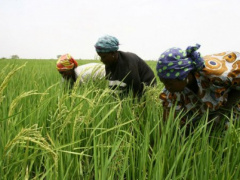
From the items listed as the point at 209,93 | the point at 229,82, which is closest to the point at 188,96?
the point at 209,93

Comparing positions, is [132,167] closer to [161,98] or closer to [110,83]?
[161,98]

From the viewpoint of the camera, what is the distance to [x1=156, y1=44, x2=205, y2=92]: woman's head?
1.18 m

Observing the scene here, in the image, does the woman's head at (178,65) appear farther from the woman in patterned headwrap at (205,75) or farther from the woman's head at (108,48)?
the woman's head at (108,48)

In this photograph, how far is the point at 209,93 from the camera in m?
1.31

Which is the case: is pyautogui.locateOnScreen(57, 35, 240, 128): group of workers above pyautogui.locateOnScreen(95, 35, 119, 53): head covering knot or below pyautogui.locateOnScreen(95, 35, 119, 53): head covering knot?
below

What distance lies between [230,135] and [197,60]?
0.43 metres

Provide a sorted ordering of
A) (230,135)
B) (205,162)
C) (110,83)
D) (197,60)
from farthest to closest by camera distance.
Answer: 1. (110,83)
2. (197,60)
3. (230,135)
4. (205,162)

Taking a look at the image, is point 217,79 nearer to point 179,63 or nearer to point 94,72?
point 179,63

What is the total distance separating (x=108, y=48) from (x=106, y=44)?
1.5 inches

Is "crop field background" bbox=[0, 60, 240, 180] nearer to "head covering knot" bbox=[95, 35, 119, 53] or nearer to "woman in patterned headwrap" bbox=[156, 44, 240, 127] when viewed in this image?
"woman in patterned headwrap" bbox=[156, 44, 240, 127]

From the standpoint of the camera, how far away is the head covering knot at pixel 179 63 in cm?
118

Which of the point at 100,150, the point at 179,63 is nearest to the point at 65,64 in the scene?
the point at 179,63

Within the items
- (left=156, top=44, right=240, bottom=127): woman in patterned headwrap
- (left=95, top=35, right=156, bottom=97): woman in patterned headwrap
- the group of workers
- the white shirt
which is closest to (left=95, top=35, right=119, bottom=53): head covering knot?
(left=95, top=35, right=156, bottom=97): woman in patterned headwrap

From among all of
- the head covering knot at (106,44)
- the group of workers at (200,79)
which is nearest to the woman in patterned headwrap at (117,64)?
the head covering knot at (106,44)
